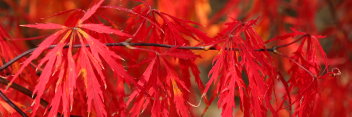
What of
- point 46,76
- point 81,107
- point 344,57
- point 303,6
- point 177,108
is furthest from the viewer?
point 303,6

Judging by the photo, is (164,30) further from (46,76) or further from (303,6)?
(303,6)

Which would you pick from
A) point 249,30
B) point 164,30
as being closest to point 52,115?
point 164,30

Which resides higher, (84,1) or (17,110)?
(84,1)

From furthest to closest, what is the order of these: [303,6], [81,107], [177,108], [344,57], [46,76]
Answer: [303,6] → [344,57] → [81,107] → [177,108] → [46,76]

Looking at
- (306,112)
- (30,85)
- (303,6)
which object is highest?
(303,6)

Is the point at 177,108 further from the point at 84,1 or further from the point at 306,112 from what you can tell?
the point at 84,1

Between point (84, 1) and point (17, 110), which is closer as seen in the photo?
point (17, 110)

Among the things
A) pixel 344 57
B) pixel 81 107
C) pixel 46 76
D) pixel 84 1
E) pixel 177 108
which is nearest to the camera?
pixel 46 76

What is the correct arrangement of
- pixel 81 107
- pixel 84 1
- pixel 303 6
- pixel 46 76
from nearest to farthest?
pixel 46 76 < pixel 81 107 < pixel 84 1 < pixel 303 6

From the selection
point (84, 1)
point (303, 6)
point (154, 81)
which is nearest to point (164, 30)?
point (154, 81)
